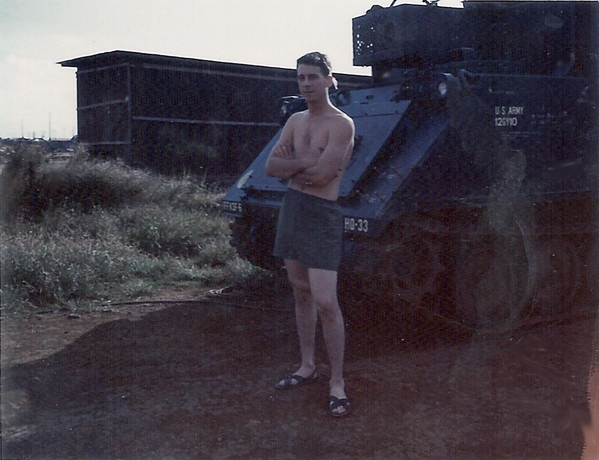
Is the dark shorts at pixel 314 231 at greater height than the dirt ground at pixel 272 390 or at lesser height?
greater

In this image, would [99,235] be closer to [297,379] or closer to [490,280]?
[490,280]

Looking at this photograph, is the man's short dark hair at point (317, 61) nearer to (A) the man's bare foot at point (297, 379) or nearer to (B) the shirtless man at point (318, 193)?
(B) the shirtless man at point (318, 193)

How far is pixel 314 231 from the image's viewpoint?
Answer: 3762 mm

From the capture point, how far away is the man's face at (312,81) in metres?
3.68

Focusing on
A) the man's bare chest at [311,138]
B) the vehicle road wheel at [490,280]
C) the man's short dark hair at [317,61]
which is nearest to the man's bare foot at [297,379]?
the man's bare chest at [311,138]

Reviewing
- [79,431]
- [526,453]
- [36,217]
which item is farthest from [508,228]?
[36,217]

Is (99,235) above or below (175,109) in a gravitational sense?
below

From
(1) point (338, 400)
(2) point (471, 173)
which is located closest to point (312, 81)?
(1) point (338, 400)

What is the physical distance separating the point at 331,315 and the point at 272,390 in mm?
641

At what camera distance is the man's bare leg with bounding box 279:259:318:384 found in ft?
13.0

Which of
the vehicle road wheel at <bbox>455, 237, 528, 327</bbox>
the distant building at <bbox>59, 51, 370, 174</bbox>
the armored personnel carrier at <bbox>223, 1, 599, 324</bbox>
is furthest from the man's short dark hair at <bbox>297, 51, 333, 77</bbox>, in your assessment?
the distant building at <bbox>59, 51, 370, 174</bbox>

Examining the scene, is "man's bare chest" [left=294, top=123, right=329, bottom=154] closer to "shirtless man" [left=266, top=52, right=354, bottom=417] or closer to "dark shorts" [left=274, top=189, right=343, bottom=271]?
"shirtless man" [left=266, top=52, right=354, bottom=417]

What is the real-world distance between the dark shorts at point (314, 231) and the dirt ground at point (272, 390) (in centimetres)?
78

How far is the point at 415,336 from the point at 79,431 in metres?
2.83
